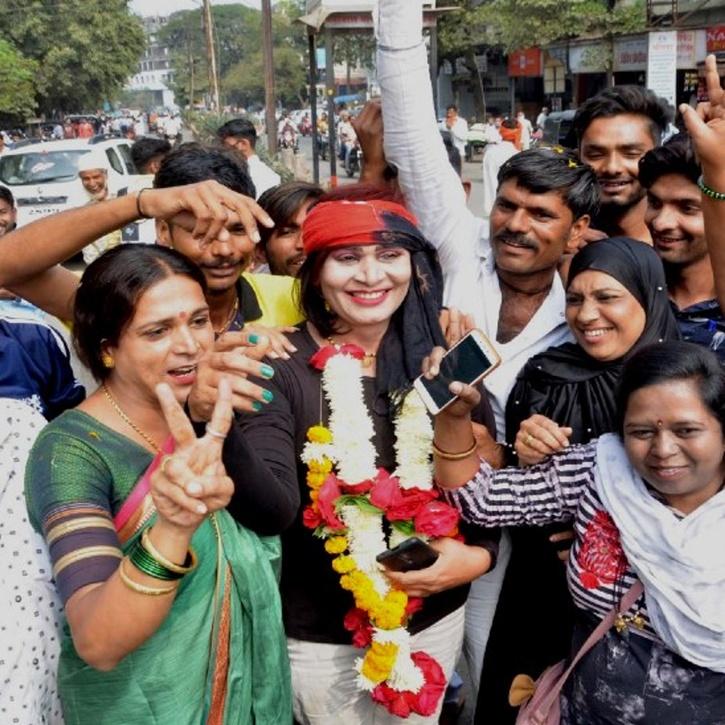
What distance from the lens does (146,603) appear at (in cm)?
153

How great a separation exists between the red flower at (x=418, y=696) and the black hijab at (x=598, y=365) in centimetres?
80

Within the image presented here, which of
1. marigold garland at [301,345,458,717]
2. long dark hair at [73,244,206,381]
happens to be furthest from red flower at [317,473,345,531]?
long dark hair at [73,244,206,381]

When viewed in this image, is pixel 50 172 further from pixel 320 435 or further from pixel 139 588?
pixel 139 588

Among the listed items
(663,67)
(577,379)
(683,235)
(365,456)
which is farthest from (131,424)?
(663,67)

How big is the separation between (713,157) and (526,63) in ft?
103

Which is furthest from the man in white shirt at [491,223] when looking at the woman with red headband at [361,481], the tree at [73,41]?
the tree at [73,41]

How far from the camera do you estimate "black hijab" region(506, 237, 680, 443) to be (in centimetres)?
242

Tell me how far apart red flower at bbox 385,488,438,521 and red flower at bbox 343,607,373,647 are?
29 cm

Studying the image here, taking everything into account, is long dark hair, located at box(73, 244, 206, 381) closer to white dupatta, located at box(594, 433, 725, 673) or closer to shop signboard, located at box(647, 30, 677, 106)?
white dupatta, located at box(594, 433, 725, 673)

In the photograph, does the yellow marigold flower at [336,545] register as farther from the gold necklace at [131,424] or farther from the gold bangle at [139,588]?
the gold bangle at [139,588]

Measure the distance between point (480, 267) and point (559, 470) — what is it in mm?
930

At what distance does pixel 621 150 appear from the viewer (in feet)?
11.1

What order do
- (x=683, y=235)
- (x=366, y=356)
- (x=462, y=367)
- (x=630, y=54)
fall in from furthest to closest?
(x=630, y=54)
(x=683, y=235)
(x=366, y=356)
(x=462, y=367)

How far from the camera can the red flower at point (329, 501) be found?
2.18 m
